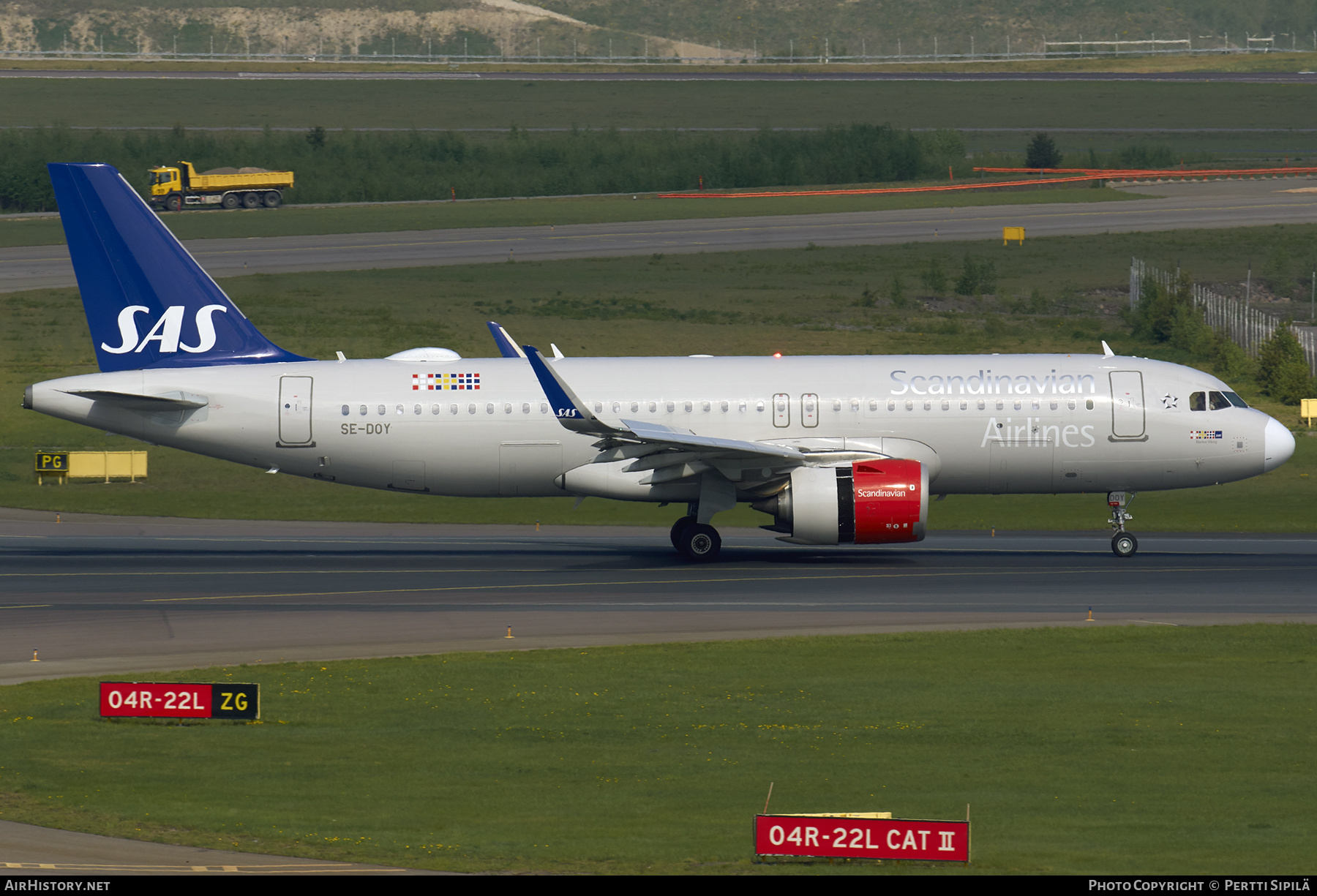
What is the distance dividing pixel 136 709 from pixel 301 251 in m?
64.4

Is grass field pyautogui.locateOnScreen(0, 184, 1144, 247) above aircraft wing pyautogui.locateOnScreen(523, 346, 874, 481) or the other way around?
above

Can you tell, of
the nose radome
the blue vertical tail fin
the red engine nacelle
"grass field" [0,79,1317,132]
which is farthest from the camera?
"grass field" [0,79,1317,132]

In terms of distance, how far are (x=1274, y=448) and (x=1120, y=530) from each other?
4.31 meters

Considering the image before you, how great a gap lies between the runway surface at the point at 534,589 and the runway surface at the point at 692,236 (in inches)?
1451

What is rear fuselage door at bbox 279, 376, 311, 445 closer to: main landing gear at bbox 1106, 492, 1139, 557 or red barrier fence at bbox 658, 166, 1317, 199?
main landing gear at bbox 1106, 492, 1139, 557

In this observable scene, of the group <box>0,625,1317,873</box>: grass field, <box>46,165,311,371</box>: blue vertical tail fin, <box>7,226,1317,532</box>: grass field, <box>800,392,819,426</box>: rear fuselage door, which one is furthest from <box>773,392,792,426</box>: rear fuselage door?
<box>46,165,311,371</box>: blue vertical tail fin

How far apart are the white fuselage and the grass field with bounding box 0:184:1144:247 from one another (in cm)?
5262

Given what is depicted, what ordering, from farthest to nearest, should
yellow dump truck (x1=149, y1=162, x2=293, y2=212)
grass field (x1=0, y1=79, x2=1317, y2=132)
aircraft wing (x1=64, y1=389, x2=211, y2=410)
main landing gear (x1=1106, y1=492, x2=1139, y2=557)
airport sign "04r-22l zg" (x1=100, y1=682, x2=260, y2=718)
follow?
grass field (x1=0, y1=79, x2=1317, y2=132) → yellow dump truck (x1=149, y1=162, x2=293, y2=212) → main landing gear (x1=1106, y1=492, x2=1139, y2=557) → aircraft wing (x1=64, y1=389, x2=211, y2=410) → airport sign "04r-22l zg" (x1=100, y1=682, x2=260, y2=718)

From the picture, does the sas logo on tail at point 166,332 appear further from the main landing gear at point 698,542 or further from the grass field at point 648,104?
the grass field at point 648,104

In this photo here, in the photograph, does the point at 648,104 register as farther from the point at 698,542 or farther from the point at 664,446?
the point at 664,446

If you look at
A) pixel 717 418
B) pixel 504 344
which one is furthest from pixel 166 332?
pixel 717 418

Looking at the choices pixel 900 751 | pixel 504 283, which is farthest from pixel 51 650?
pixel 504 283

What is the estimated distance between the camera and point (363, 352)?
66.5 meters

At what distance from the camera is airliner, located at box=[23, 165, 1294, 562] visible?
3944cm
